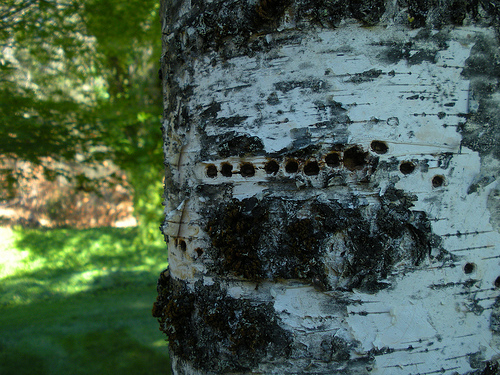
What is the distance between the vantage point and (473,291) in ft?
3.51

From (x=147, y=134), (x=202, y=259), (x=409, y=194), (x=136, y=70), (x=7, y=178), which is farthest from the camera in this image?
(x=136, y=70)

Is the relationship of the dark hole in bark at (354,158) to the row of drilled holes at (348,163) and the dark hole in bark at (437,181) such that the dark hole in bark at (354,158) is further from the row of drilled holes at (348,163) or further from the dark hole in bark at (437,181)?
the dark hole in bark at (437,181)

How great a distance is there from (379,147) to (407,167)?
10 cm

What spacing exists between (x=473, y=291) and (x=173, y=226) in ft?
3.21

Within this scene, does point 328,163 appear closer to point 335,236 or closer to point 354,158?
point 354,158

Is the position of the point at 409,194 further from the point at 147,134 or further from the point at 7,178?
the point at 147,134

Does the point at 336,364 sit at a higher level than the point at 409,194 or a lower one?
lower

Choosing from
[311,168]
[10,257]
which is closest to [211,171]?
[311,168]

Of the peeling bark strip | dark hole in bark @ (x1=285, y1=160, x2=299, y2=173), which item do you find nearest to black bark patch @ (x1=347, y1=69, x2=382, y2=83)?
the peeling bark strip

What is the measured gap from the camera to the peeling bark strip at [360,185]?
3.31ft

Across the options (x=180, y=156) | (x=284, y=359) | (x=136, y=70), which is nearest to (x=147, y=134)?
(x=136, y=70)

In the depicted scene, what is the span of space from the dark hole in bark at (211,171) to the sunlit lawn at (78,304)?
320 centimetres

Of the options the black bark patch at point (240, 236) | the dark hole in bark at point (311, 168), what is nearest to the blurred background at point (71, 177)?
the black bark patch at point (240, 236)

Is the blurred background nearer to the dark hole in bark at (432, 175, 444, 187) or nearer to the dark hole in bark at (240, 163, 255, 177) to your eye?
the dark hole in bark at (240, 163, 255, 177)
